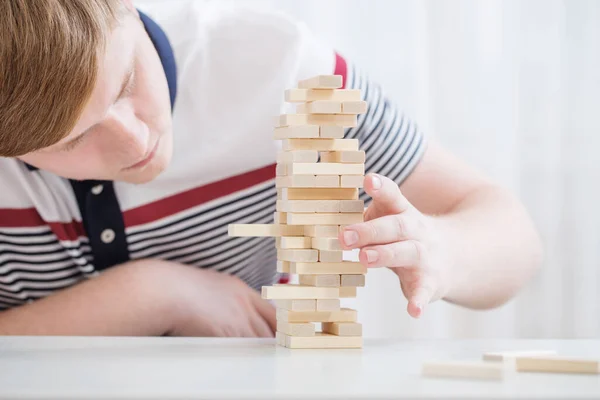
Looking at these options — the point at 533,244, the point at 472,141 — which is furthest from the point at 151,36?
the point at 472,141

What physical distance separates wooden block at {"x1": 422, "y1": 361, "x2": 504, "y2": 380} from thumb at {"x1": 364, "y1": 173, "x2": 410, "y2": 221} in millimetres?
224

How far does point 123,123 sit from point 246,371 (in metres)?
0.37

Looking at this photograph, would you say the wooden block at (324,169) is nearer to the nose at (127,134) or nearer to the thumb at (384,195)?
the thumb at (384,195)

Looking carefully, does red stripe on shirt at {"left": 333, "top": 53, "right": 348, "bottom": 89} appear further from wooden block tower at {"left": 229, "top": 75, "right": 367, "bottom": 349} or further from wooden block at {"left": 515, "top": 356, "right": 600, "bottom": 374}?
wooden block at {"left": 515, "top": 356, "right": 600, "bottom": 374}

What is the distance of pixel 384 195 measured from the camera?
828mm

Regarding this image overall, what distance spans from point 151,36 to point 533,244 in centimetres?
61

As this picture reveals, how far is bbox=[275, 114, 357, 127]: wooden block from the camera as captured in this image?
0.83m

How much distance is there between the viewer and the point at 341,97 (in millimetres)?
843

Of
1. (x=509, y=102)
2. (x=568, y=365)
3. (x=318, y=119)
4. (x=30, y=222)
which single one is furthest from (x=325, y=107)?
(x=509, y=102)

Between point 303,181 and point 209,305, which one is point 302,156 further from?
point 209,305

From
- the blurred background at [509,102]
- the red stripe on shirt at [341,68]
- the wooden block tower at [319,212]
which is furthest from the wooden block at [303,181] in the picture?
the blurred background at [509,102]

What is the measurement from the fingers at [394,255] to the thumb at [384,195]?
0.04 meters

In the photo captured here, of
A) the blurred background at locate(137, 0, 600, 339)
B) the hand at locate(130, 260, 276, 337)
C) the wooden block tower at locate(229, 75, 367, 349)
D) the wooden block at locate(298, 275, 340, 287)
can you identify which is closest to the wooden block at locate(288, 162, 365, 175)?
the wooden block tower at locate(229, 75, 367, 349)

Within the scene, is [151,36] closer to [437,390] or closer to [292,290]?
[292,290]
